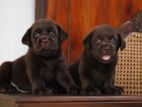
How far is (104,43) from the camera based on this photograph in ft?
3.28

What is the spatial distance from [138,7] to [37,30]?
832mm

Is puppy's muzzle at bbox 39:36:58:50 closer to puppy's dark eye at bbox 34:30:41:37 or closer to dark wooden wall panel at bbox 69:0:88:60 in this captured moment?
puppy's dark eye at bbox 34:30:41:37

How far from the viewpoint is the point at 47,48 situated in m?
0.97

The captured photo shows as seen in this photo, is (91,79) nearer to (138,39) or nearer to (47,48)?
(47,48)

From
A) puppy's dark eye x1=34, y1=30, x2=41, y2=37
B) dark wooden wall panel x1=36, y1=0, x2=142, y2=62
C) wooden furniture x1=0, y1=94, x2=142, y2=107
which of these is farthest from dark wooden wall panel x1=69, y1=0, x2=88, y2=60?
wooden furniture x1=0, y1=94, x2=142, y2=107

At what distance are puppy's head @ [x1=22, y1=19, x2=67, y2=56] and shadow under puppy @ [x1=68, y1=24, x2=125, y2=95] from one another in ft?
0.29

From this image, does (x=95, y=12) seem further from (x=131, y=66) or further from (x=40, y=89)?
(x=40, y=89)

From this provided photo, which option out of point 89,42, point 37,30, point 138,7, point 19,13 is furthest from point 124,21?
point 37,30

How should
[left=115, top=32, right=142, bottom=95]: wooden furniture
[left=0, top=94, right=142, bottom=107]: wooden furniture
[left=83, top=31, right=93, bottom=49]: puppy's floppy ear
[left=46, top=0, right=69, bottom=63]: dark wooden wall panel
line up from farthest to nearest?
[left=46, top=0, right=69, bottom=63]: dark wooden wall panel → [left=115, top=32, right=142, bottom=95]: wooden furniture → [left=83, top=31, right=93, bottom=49]: puppy's floppy ear → [left=0, top=94, right=142, bottom=107]: wooden furniture

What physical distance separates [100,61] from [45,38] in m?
0.17

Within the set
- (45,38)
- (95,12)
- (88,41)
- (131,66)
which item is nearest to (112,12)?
(95,12)

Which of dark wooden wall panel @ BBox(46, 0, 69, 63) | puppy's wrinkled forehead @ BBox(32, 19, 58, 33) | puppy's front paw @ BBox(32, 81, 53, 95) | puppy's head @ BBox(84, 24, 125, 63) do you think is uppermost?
dark wooden wall panel @ BBox(46, 0, 69, 63)

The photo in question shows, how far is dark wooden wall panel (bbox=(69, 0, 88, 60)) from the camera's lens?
1602 millimetres

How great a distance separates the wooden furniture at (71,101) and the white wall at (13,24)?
71 cm
